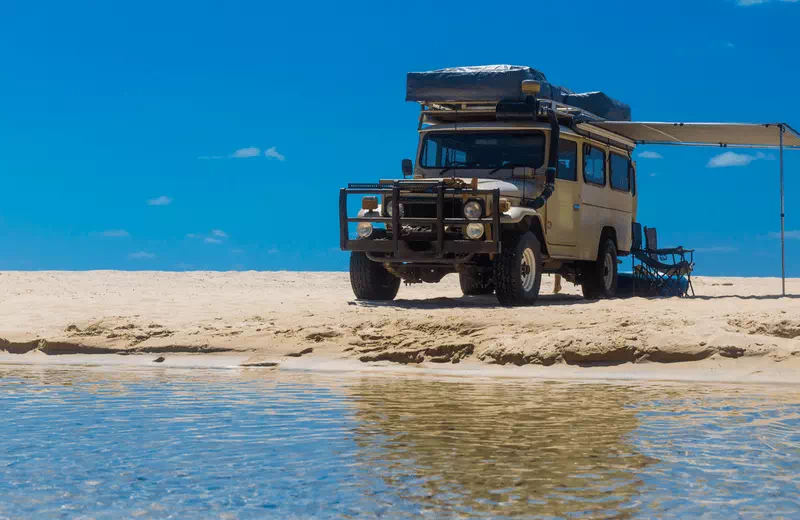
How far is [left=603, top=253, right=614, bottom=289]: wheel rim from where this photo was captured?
17227mm

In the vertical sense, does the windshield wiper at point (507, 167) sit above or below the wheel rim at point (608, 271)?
above

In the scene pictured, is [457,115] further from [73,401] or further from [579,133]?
[73,401]

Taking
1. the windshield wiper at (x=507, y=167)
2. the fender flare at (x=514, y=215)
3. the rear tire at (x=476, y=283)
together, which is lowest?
the rear tire at (x=476, y=283)

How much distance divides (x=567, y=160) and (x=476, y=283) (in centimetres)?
262

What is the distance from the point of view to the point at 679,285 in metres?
18.0

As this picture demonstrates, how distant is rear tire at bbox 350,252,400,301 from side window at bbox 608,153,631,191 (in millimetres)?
4047

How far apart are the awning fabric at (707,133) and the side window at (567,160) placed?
1.37 feet

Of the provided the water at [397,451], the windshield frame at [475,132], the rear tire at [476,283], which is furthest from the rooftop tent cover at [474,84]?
the water at [397,451]

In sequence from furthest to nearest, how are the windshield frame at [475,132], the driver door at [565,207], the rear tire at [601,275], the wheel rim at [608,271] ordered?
the wheel rim at [608,271] < the rear tire at [601,275] < the driver door at [565,207] < the windshield frame at [475,132]

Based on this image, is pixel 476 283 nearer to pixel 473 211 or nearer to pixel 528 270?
pixel 528 270

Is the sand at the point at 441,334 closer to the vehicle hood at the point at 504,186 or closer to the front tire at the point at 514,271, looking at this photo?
the front tire at the point at 514,271

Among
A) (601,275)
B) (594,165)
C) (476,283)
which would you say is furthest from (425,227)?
(601,275)

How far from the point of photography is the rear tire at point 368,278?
15438 mm

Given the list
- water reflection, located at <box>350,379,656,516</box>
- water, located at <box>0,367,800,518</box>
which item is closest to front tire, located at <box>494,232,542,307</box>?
water, located at <box>0,367,800,518</box>
